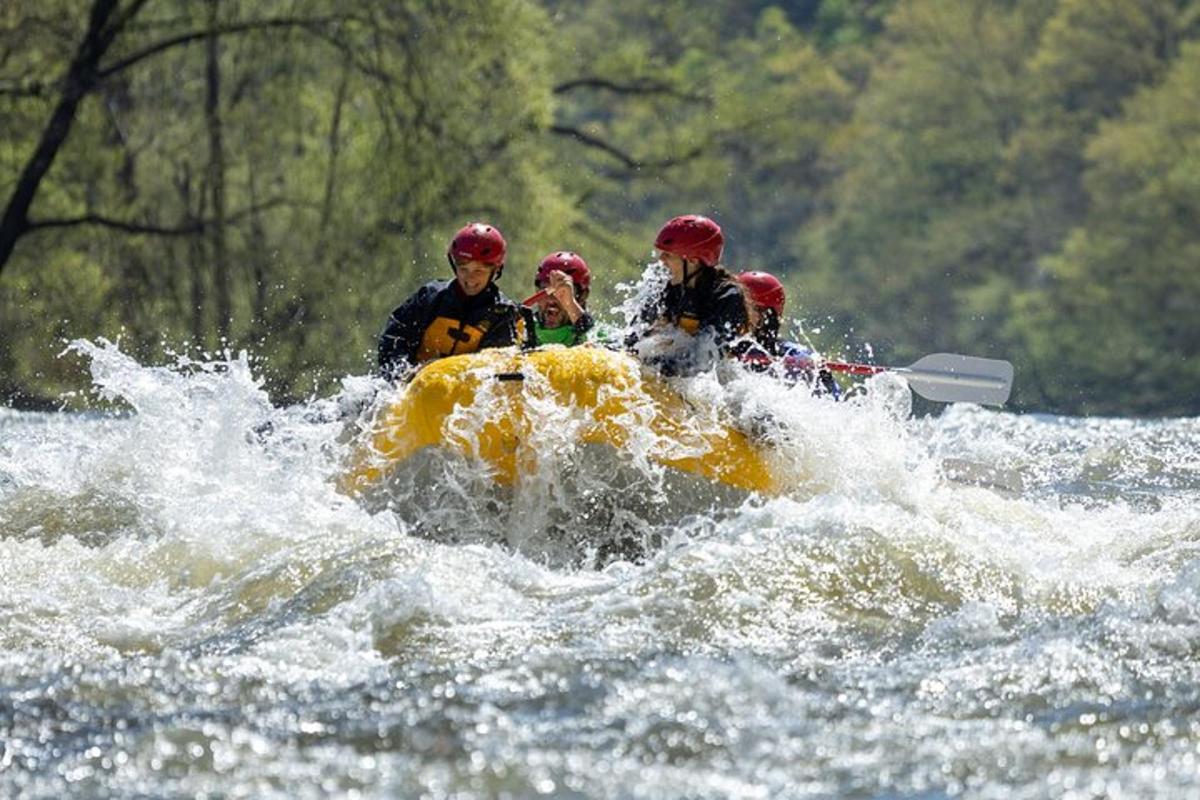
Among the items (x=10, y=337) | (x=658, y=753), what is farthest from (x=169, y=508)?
(x=10, y=337)

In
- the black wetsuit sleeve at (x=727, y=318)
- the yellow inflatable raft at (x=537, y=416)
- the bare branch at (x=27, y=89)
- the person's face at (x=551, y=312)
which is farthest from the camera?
the bare branch at (x=27, y=89)

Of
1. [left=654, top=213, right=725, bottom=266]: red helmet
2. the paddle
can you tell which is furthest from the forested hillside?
[left=654, top=213, right=725, bottom=266]: red helmet

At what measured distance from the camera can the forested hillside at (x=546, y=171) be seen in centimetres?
1898

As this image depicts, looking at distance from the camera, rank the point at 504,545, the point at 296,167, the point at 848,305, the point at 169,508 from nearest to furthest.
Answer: the point at 504,545 → the point at 169,508 → the point at 296,167 → the point at 848,305

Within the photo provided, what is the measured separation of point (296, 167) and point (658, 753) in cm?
1589

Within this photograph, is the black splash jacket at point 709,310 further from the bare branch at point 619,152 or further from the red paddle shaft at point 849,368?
the bare branch at point 619,152

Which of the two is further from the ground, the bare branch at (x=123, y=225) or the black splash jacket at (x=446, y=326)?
the bare branch at (x=123, y=225)

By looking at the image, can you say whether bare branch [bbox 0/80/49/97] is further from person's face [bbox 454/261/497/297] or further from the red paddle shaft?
the red paddle shaft

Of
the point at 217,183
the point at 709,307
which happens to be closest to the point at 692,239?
the point at 709,307

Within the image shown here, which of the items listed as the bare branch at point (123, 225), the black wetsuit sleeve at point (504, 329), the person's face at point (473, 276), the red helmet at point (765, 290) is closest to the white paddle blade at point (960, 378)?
the red helmet at point (765, 290)

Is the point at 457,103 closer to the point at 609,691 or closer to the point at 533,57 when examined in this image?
the point at 533,57

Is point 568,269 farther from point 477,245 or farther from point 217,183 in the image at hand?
point 217,183

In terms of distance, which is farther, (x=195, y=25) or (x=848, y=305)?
(x=848, y=305)

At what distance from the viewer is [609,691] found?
5.54 metres
